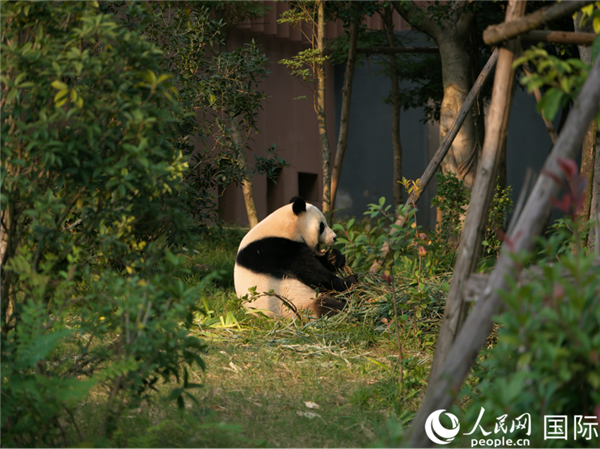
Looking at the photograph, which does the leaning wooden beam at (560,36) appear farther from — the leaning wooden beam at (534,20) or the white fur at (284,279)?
the white fur at (284,279)

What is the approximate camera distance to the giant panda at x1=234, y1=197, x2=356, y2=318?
13.5 feet

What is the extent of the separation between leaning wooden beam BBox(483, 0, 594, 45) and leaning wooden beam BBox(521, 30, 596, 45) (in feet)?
0.13

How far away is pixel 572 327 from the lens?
1.37 meters

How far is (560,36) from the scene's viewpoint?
2.02 meters

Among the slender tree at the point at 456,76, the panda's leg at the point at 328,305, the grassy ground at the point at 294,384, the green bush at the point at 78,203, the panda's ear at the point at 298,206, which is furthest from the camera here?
the slender tree at the point at 456,76

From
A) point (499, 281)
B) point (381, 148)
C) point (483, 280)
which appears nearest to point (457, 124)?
point (483, 280)

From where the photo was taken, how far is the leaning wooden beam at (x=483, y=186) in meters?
2.09

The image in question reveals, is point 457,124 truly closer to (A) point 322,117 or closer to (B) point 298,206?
(B) point 298,206

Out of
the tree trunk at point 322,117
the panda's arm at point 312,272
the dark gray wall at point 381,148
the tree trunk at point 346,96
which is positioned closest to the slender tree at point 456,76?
the tree trunk at point 346,96

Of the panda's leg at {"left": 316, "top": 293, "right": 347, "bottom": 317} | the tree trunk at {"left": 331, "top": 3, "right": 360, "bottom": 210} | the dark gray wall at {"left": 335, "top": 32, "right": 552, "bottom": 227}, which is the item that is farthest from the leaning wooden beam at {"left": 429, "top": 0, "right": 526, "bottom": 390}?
the dark gray wall at {"left": 335, "top": 32, "right": 552, "bottom": 227}

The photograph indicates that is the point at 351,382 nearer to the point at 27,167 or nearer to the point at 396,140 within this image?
the point at 27,167

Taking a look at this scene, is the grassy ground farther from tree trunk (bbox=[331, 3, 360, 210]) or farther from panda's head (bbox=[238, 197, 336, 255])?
tree trunk (bbox=[331, 3, 360, 210])

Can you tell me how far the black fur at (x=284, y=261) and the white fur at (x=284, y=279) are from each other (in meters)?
0.04

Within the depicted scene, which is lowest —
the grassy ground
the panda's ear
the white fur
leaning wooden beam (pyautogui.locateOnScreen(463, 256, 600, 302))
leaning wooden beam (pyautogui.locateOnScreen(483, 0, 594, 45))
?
the grassy ground
